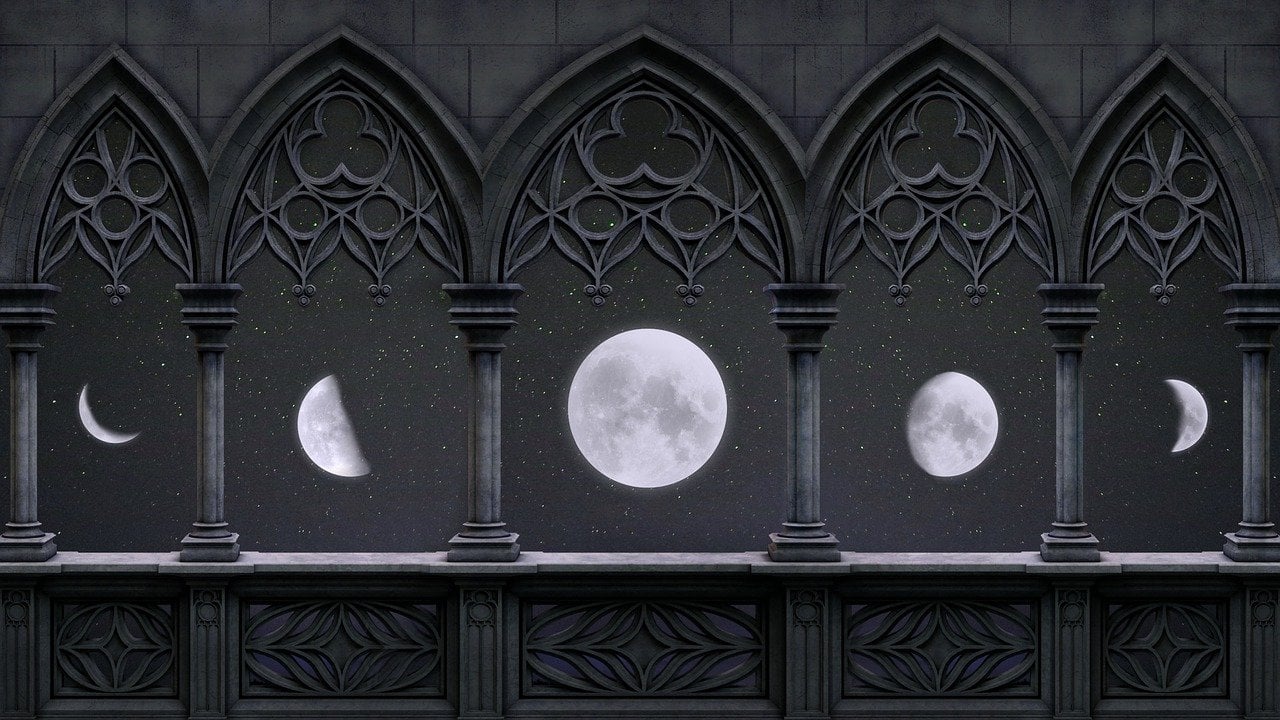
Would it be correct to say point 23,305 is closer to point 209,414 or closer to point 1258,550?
point 209,414

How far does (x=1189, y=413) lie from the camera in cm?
1177

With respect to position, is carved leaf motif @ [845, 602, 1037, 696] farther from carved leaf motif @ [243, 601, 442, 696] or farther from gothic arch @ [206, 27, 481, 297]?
gothic arch @ [206, 27, 481, 297]

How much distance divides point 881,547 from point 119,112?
7.61m

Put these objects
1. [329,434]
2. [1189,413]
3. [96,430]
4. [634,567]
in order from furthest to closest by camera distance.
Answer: [329,434], [1189,413], [96,430], [634,567]

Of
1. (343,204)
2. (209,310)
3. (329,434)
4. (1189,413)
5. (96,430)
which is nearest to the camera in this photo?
(209,310)

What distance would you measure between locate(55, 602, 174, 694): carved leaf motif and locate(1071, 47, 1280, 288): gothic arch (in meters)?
4.81

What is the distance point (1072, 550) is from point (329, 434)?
729 cm

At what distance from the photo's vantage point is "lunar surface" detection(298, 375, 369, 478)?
39.3 ft

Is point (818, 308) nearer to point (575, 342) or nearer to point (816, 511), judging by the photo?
point (816, 511)

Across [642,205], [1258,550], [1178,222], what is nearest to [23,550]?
[642,205]

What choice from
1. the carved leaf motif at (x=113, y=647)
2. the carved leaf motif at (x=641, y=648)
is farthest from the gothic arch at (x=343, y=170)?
the carved leaf motif at (x=641, y=648)

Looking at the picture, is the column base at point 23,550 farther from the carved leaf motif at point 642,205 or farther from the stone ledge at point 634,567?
the carved leaf motif at point 642,205

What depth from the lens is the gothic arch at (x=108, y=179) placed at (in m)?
6.59

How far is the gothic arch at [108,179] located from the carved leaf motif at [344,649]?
177cm
